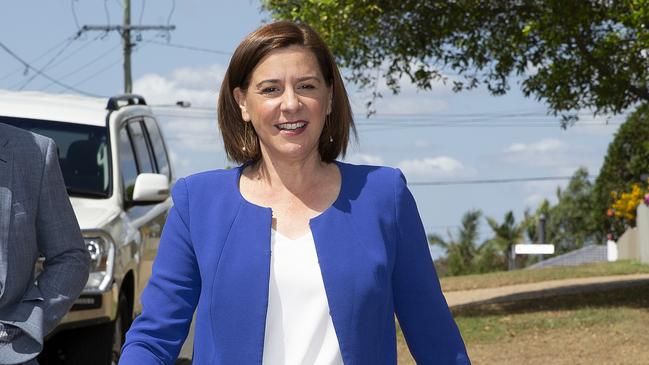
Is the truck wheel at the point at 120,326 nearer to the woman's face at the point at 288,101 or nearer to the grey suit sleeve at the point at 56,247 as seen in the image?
the grey suit sleeve at the point at 56,247

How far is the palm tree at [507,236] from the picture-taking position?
59.4 metres

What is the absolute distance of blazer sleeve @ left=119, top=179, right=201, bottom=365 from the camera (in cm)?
318

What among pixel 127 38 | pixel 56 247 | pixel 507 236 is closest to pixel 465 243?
pixel 507 236

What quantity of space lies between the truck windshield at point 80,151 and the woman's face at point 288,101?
18.5 ft

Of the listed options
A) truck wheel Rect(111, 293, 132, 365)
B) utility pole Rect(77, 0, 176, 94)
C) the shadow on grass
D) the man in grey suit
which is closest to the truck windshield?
truck wheel Rect(111, 293, 132, 365)

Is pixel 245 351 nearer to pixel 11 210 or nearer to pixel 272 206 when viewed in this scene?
pixel 272 206

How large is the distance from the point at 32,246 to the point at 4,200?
0.14m

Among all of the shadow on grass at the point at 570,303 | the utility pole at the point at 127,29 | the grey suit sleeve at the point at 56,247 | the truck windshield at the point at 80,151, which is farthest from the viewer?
the utility pole at the point at 127,29

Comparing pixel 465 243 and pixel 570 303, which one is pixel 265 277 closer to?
pixel 570 303

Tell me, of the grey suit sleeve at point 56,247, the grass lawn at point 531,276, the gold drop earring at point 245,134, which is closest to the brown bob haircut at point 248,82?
the gold drop earring at point 245,134

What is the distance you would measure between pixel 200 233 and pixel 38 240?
0.68m

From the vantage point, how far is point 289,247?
10.5 feet

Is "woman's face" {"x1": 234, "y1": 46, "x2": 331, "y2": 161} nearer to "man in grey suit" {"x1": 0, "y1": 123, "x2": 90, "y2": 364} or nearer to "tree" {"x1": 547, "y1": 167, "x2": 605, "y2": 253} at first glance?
"man in grey suit" {"x1": 0, "y1": 123, "x2": 90, "y2": 364}

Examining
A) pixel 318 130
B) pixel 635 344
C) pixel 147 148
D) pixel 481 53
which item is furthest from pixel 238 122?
pixel 481 53
